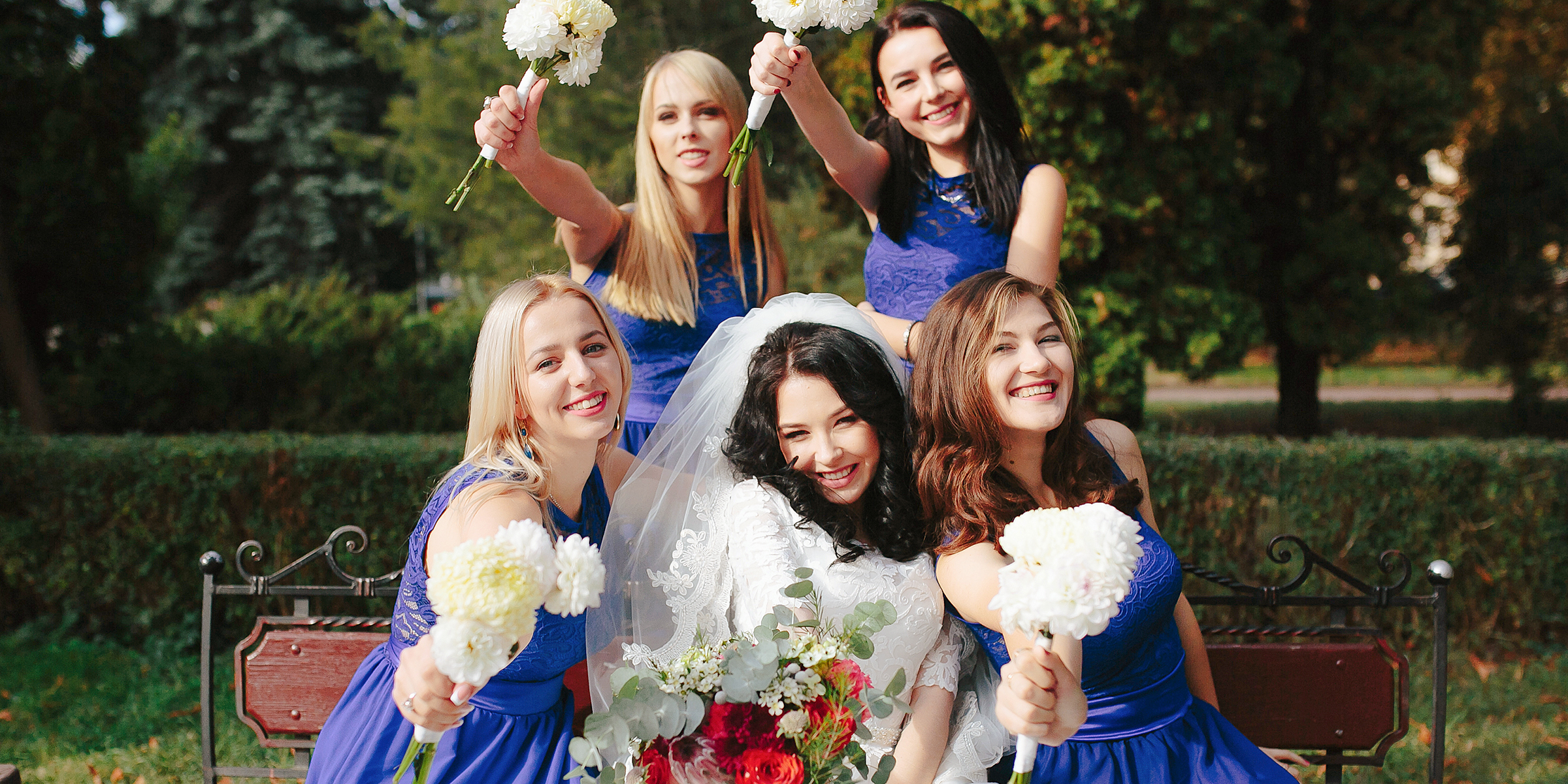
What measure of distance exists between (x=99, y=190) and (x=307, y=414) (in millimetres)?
2135

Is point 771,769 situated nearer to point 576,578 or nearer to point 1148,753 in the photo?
point 576,578

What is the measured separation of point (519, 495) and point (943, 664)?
1.04 m

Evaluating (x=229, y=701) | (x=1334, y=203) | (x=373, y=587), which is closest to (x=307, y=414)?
(x=229, y=701)

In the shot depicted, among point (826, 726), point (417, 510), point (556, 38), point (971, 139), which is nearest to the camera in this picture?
point (826, 726)

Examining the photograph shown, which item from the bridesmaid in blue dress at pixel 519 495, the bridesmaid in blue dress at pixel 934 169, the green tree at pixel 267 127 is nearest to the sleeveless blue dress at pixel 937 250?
the bridesmaid in blue dress at pixel 934 169

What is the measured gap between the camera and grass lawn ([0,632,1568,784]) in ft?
12.8

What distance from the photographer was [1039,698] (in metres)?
1.67

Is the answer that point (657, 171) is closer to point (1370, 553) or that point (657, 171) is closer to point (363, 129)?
point (1370, 553)

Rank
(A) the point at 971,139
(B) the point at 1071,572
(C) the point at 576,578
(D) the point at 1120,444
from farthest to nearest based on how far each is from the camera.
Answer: (A) the point at 971,139, (D) the point at 1120,444, (C) the point at 576,578, (B) the point at 1071,572

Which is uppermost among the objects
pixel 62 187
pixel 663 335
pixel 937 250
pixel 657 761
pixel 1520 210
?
pixel 1520 210

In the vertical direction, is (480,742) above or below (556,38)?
below

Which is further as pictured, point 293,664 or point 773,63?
point 293,664

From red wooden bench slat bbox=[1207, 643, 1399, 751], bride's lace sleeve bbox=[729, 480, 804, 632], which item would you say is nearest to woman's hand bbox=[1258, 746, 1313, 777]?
red wooden bench slat bbox=[1207, 643, 1399, 751]

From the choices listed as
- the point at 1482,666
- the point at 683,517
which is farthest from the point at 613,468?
the point at 1482,666
